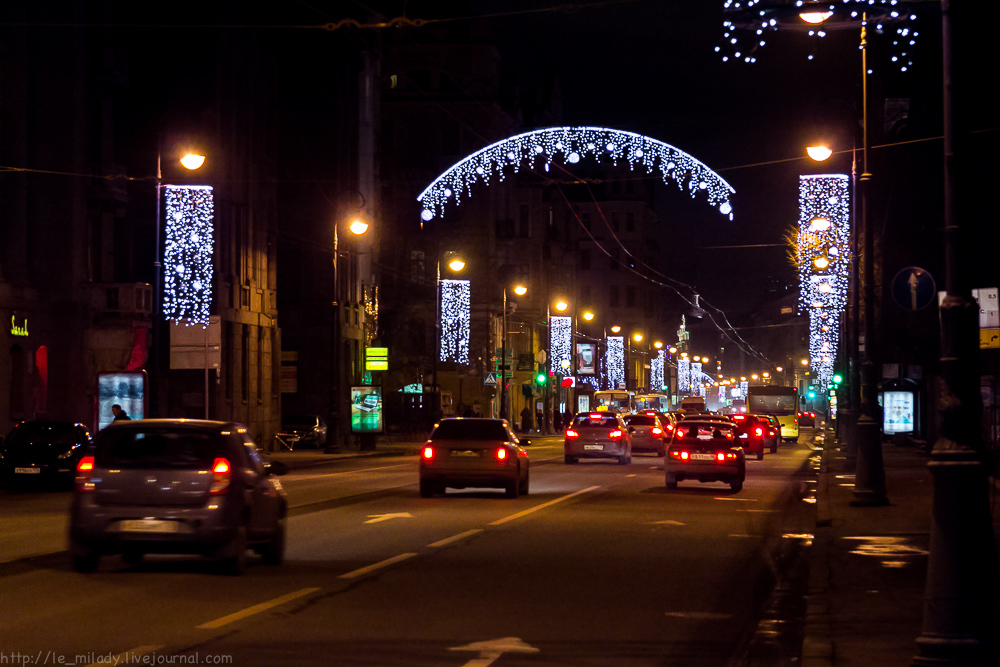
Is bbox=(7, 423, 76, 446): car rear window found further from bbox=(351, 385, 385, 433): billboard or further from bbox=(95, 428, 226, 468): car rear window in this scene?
bbox=(351, 385, 385, 433): billboard

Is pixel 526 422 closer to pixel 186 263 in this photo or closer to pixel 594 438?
pixel 186 263

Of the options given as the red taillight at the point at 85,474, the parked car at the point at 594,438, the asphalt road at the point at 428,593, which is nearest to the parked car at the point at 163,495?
the red taillight at the point at 85,474

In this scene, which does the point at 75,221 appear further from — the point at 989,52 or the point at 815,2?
the point at 815,2

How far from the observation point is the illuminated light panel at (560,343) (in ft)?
303

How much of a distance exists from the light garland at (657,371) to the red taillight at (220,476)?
149m

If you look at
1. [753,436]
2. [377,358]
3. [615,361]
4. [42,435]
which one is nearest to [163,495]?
[42,435]

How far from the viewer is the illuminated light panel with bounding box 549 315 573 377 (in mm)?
92438

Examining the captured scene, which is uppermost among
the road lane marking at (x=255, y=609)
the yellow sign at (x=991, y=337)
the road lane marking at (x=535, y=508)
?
the yellow sign at (x=991, y=337)

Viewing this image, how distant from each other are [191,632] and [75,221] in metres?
35.7

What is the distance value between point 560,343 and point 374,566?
7887 cm

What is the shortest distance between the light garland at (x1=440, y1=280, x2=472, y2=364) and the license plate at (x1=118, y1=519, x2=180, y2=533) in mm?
58804

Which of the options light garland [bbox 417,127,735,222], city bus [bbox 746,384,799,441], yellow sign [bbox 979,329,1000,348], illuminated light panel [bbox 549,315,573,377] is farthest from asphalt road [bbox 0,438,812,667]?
illuminated light panel [bbox 549,315,573,377]

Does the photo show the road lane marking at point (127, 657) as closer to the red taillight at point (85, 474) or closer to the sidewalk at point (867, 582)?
the sidewalk at point (867, 582)

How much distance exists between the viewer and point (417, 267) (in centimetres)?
8525
